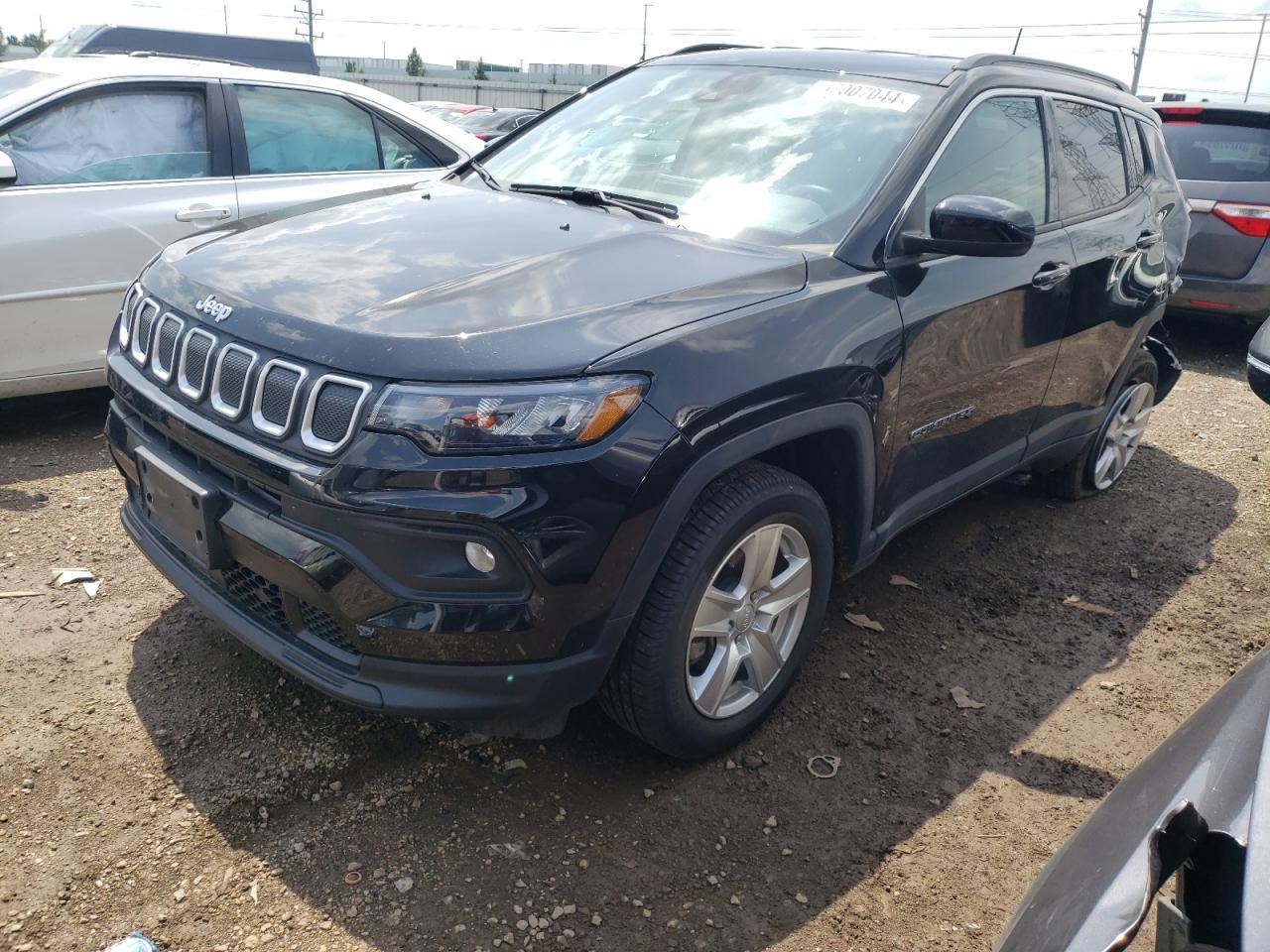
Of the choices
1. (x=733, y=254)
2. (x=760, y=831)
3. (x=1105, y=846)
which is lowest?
(x=760, y=831)

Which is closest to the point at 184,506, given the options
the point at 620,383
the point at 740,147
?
the point at 620,383

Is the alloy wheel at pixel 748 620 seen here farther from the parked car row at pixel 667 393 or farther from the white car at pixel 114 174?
the white car at pixel 114 174

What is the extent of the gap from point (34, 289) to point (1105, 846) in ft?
14.8

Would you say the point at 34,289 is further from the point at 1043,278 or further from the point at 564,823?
the point at 1043,278

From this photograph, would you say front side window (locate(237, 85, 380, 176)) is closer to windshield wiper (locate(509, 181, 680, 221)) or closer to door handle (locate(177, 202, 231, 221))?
door handle (locate(177, 202, 231, 221))

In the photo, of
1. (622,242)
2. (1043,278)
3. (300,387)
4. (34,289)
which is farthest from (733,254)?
(34,289)

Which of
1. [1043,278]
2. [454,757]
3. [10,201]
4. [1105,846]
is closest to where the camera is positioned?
[1105,846]

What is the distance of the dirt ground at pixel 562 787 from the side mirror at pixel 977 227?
1.36 m

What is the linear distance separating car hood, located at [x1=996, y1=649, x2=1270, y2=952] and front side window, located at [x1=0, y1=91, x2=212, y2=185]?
4644 millimetres

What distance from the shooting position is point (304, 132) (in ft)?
16.7

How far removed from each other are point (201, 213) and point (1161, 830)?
458cm

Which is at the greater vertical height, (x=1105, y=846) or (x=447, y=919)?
(x=1105, y=846)

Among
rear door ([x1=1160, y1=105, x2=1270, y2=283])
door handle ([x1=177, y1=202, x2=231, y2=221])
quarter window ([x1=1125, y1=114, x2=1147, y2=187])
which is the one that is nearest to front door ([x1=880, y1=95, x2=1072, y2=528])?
quarter window ([x1=1125, y1=114, x2=1147, y2=187])

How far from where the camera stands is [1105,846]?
1.49 m
